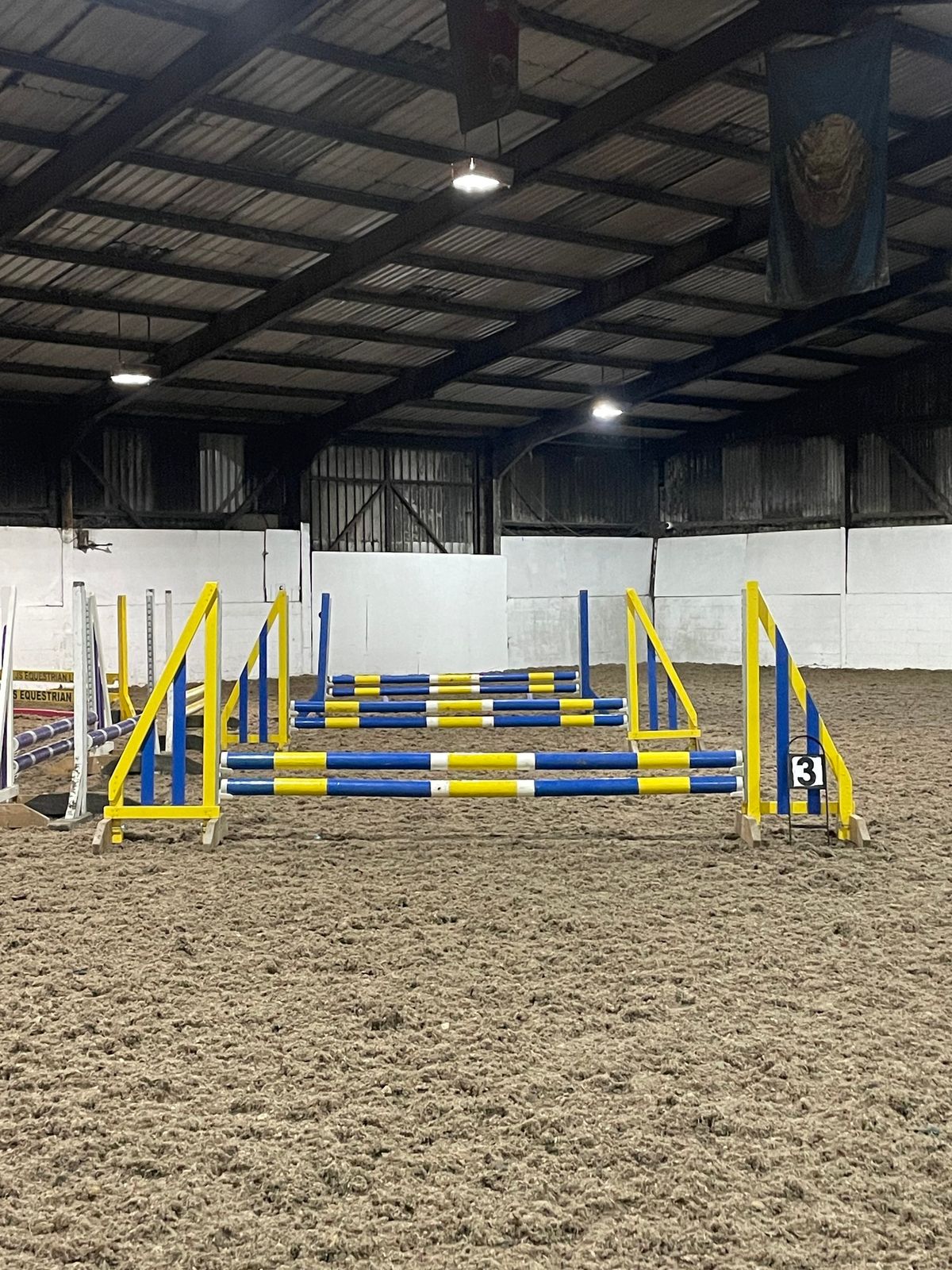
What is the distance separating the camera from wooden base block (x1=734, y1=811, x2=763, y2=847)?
6.38m

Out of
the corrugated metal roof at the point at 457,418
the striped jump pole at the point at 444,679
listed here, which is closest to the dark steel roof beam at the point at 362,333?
the corrugated metal roof at the point at 457,418

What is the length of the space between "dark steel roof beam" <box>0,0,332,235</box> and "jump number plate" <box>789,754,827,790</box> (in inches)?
202

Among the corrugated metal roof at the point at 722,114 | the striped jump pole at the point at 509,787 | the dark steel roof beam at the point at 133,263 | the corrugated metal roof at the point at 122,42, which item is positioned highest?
the corrugated metal roof at the point at 722,114

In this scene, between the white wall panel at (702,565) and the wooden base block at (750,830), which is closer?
the wooden base block at (750,830)

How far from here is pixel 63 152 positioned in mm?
9031

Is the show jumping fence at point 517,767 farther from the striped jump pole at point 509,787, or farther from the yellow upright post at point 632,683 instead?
the yellow upright post at point 632,683

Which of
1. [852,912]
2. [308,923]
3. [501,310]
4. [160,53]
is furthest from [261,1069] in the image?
[501,310]

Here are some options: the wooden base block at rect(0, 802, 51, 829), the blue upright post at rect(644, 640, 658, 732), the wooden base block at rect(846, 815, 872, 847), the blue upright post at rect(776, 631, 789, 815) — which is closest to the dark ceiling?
the blue upright post at rect(644, 640, 658, 732)

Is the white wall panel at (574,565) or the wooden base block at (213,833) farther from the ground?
the white wall panel at (574,565)

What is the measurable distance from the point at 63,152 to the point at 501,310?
6.47 m

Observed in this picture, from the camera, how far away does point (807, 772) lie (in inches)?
249

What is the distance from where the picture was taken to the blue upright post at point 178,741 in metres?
6.59

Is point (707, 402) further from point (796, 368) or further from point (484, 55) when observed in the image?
point (484, 55)

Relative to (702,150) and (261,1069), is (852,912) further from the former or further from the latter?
(702,150)
